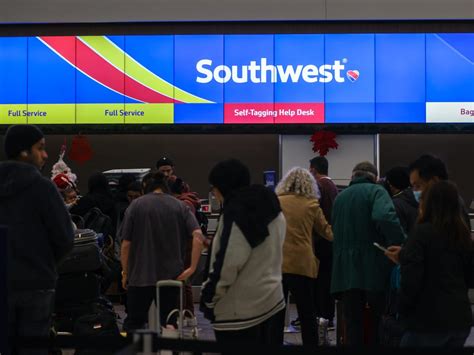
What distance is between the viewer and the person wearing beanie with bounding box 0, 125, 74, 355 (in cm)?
469

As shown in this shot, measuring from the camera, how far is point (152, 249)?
6.61 meters

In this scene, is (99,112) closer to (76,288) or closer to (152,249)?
(76,288)

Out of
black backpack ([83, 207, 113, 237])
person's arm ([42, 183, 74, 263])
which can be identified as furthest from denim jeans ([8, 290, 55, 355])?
black backpack ([83, 207, 113, 237])

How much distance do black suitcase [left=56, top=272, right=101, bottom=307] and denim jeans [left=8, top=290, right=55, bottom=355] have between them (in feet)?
8.14

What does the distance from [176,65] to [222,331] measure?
938cm

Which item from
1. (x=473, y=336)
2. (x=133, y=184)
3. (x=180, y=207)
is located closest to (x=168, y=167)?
(x=133, y=184)

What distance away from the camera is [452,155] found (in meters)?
14.3

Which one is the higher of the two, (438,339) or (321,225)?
(321,225)

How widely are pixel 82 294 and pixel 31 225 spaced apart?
2.70m

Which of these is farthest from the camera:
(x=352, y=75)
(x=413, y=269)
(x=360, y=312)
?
(x=352, y=75)

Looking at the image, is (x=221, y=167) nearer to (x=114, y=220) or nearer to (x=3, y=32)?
(x=114, y=220)

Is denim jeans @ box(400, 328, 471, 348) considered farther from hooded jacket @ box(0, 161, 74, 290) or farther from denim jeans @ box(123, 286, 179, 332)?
denim jeans @ box(123, 286, 179, 332)

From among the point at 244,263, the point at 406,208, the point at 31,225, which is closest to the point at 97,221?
the point at 406,208

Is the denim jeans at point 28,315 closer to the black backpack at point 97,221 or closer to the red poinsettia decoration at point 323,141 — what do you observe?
the black backpack at point 97,221
